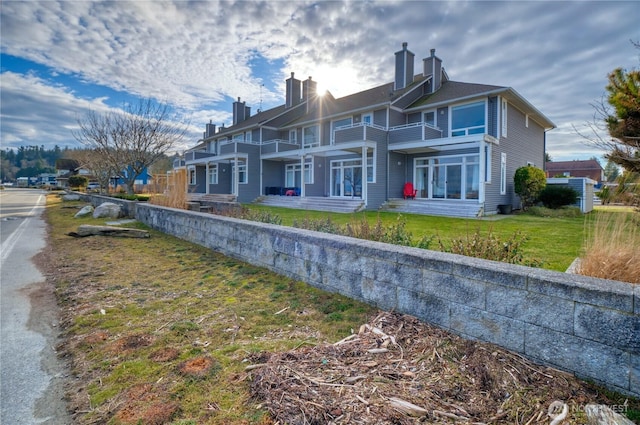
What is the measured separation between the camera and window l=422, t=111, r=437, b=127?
61.5ft

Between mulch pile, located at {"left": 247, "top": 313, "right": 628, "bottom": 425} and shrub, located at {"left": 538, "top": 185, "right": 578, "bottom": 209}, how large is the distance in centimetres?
1661

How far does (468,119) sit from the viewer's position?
17.4m

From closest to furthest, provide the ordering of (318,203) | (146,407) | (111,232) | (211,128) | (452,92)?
(146,407) < (111,232) < (452,92) < (318,203) < (211,128)

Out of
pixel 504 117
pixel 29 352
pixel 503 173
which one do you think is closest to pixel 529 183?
pixel 503 173

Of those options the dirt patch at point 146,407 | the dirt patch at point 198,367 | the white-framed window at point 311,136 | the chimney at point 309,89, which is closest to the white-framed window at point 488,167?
the white-framed window at point 311,136

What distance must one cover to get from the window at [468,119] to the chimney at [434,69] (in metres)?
3.56

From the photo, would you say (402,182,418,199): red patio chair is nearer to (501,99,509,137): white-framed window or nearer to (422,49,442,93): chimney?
(501,99,509,137): white-framed window

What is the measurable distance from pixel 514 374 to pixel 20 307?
6052 millimetres

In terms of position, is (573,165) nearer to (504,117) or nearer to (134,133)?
(504,117)

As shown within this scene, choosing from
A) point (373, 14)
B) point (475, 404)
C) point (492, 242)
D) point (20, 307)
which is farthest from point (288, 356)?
point (373, 14)

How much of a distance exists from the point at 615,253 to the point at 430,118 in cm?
1760

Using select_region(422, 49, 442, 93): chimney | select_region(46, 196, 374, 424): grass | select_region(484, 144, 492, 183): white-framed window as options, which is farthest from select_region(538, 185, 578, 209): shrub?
select_region(46, 196, 374, 424): grass

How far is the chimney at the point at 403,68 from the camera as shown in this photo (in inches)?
836

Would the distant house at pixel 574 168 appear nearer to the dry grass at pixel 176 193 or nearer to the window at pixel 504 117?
the window at pixel 504 117
